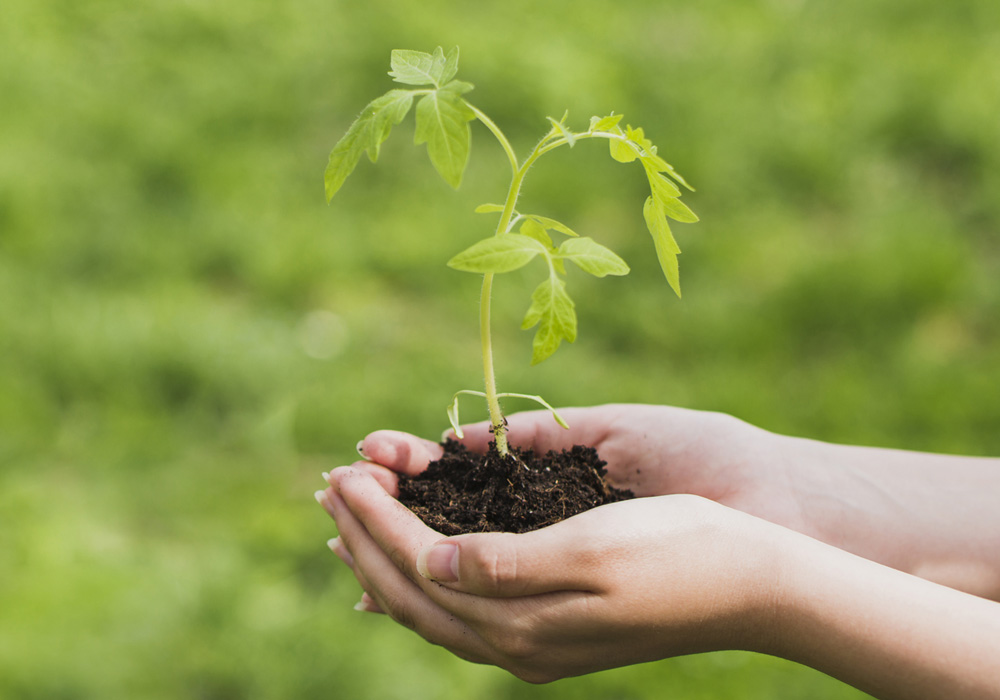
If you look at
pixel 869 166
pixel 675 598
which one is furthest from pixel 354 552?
pixel 869 166

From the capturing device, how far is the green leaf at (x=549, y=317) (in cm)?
172

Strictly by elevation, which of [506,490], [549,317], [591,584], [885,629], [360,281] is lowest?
[885,629]

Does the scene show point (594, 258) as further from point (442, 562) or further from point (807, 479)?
point (807, 479)

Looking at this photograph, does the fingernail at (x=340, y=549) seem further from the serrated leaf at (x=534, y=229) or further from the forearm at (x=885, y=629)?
the forearm at (x=885, y=629)

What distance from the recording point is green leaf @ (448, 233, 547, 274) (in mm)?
1662

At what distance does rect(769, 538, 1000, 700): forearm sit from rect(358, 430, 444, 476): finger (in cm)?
94

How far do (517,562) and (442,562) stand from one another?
16 centimetres

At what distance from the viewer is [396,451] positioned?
2.25m

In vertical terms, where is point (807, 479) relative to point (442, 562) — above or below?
above

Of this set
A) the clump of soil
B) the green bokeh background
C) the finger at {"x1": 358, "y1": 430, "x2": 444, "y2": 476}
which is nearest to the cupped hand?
the finger at {"x1": 358, "y1": 430, "x2": 444, "y2": 476}

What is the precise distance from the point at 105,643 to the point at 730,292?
9.84 ft

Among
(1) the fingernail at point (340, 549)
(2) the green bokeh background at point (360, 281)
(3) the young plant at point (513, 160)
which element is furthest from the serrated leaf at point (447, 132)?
(2) the green bokeh background at point (360, 281)

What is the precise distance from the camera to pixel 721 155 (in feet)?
15.4

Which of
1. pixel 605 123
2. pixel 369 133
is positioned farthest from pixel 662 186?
pixel 369 133
